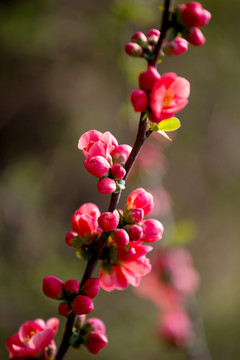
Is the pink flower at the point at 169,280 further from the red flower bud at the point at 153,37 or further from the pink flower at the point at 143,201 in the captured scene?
the red flower bud at the point at 153,37

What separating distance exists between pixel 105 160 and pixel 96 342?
31 centimetres

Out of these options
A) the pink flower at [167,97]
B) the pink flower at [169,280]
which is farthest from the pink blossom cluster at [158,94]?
the pink flower at [169,280]

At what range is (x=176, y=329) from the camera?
4.75 feet

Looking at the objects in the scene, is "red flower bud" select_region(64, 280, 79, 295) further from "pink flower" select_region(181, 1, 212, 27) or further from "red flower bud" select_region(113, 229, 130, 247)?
"pink flower" select_region(181, 1, 212, 27)

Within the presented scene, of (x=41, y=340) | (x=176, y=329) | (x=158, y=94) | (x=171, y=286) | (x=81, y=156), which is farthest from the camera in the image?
(x=81, y=156)

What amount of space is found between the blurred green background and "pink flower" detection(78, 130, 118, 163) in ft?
3.67

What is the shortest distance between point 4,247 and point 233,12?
2352 mm

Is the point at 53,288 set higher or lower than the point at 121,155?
→ lower

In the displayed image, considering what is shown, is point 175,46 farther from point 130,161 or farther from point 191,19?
point 130,161

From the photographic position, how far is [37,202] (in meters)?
2.30

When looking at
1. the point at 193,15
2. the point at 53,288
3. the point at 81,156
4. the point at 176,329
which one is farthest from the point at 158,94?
the point at 81,156

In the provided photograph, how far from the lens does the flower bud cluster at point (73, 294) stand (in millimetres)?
583

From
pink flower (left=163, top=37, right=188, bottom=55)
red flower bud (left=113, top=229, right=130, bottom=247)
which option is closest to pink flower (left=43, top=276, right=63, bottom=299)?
red flower bud (left=113, top=229, right=130, bottom=247)

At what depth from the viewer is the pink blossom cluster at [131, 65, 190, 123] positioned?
0.51 meters
